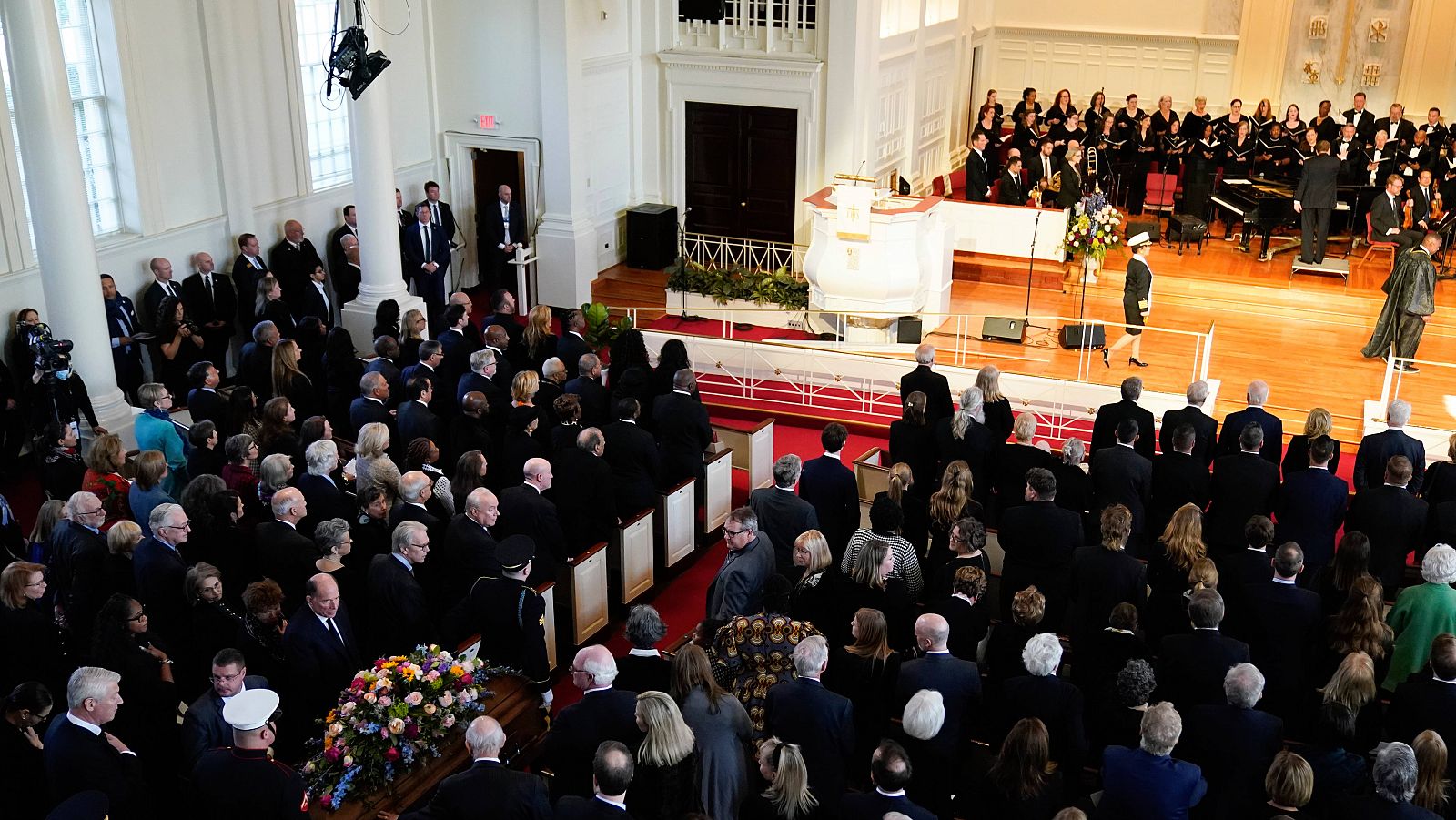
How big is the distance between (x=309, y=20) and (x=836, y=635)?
11348mm

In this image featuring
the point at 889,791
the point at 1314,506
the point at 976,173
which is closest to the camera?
the point at 889,791

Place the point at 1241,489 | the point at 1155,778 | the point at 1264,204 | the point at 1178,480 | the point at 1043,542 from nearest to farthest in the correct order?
1. the point at 1155,778
2. the point at 1043,542
3. the point at 1241,489
4. the point at 1178,480
5. the point at 1264,204

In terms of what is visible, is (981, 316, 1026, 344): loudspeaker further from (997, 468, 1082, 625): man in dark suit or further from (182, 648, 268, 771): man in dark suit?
(182, 648, 268, 771): man in dark suit

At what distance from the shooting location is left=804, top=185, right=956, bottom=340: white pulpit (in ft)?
49.5

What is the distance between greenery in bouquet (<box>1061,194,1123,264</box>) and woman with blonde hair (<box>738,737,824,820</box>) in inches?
432

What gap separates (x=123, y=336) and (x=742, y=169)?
29.2 ft

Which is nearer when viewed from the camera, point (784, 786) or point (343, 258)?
point (784, 786)

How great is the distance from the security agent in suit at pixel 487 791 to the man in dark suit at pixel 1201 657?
10.3ft

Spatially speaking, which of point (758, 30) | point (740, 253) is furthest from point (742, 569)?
point (758, 30)

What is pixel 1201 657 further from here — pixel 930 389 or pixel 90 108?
pixel 90 108

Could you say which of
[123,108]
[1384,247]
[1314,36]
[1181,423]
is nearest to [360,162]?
[123,108]

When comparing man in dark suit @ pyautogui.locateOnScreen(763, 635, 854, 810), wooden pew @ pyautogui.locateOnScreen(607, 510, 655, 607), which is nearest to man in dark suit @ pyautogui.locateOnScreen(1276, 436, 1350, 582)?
man in dark suit @ pyautogui.locateOnScreen(763, 635, 854, 810)

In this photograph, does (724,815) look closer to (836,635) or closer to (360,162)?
(836,635)

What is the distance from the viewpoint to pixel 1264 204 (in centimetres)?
1788
